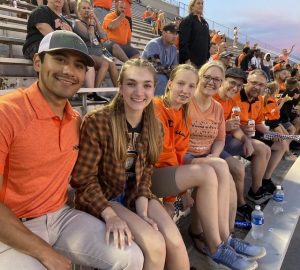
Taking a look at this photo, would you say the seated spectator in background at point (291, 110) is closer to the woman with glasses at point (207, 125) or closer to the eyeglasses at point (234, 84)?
the eyeglasses at point (234, 84)

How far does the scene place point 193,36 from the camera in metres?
5.37

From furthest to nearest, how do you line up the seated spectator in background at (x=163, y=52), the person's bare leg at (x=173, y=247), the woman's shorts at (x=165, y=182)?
1. the seated spectator in background at (x=163, y=52)
2. the woman's shorts at (x=165, y=182)
3. the person's bare leg at (x=173, y=247)

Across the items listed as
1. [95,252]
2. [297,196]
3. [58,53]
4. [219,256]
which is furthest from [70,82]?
[297,196]

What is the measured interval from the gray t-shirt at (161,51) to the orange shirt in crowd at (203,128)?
6.04 ft

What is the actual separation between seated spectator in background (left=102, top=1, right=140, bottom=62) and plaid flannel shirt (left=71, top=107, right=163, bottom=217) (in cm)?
394

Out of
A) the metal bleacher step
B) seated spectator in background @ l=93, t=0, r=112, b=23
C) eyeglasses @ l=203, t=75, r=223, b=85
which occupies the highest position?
seated spectator in background @ l=93, t=0, r=112, b=23

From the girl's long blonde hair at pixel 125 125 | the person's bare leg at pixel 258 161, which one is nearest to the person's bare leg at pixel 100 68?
the person's bare leg at pixel 258 161

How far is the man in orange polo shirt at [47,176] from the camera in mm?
1571

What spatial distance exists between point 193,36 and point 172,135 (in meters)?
3.08

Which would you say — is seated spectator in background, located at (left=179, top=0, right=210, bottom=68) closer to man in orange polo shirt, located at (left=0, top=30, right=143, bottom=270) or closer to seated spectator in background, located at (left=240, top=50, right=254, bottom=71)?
man in orange polo shirt, located at (left=0, top=30, right=143, bottom=270)

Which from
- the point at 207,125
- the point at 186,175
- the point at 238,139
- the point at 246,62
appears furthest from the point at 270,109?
the point at 246,62

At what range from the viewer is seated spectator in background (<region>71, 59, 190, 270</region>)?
6.07ft

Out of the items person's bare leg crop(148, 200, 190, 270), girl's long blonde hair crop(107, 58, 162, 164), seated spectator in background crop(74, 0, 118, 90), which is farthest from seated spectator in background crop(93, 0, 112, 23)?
person's bare leg crop(148, 200, 190, 270)

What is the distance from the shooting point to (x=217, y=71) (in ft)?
10.5
